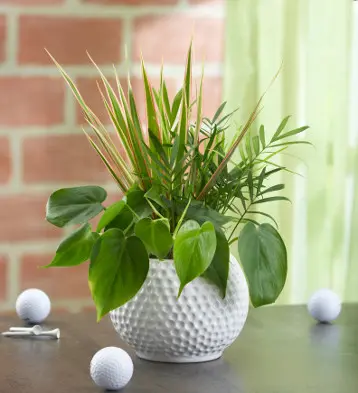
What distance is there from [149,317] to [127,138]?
209 millimetres

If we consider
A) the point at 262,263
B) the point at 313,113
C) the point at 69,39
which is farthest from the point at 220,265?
the point at 69,39

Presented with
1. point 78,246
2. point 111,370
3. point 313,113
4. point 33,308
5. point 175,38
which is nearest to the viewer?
point 111,370

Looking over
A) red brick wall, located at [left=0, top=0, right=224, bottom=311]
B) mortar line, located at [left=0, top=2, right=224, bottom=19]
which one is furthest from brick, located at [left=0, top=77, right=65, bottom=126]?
mortar line, located at [left=0, top=2, right=224, bottom=19]

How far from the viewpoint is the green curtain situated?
5.57ft

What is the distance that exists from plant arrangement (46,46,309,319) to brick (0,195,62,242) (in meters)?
0.72

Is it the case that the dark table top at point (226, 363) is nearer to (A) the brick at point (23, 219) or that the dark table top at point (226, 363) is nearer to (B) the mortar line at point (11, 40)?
(A) the brick at point (23, 219)

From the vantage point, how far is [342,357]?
1078 millimetres

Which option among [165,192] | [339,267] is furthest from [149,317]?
[339,267]

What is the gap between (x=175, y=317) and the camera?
3.27 ft

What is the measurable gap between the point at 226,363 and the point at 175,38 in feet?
3.06

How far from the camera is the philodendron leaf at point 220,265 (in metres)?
0.99

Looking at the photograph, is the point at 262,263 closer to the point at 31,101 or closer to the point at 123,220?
the point at 123,220

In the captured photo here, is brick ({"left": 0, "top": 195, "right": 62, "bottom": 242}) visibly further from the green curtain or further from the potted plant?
the potted plant

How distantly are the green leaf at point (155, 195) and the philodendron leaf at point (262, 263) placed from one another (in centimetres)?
10
